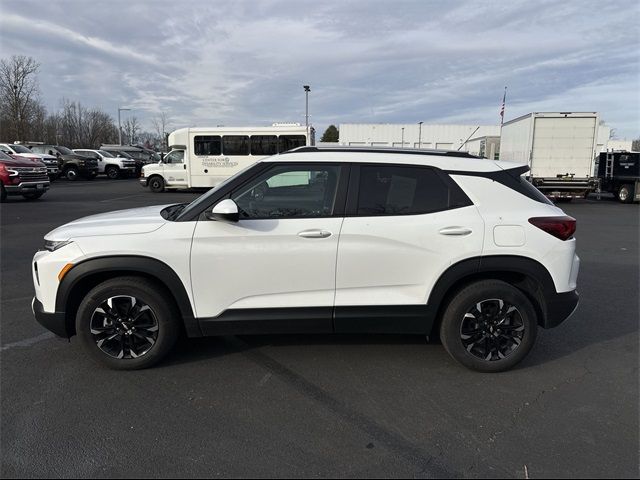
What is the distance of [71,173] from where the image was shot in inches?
1103

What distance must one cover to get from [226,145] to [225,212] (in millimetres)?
17400

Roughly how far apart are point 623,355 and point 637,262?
4.63 meters

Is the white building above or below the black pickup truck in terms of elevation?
above

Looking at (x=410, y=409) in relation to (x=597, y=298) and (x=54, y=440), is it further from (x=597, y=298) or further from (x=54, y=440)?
(x=597, y=298)

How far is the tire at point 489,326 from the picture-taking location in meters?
3.54

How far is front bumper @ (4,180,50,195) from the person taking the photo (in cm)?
1498

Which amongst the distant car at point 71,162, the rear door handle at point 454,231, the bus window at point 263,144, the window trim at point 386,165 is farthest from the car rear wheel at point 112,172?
the rear door handle at point 454,231

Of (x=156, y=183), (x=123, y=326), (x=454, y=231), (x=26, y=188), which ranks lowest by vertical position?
(x=123, y=326)

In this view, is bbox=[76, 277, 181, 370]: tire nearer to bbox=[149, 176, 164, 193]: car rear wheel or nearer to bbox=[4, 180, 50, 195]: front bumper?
bbox=[4, 180, 50, 195]: front bumper

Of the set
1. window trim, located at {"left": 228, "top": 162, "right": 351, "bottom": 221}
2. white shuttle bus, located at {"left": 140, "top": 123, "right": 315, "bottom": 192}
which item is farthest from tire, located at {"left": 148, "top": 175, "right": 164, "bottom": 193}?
window trim, located at {"left": 228, "top": 162, "right": 351, "bottom": 221}

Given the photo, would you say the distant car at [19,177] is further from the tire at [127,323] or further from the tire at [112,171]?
the tire at [112,171]

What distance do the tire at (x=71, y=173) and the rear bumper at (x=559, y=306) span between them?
3001 centimetres

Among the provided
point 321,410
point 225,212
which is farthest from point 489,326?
point 225,212

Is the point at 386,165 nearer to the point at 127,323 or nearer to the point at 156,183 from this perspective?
the point at 127,323
